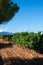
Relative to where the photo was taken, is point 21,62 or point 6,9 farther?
point 21,62

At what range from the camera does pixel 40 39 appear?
19875mm

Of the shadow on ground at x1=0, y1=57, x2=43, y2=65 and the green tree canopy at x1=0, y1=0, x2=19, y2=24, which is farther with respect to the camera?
the shadow on ground at x1=0, y1=57, x2=43, y2=65

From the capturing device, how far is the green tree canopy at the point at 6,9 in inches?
408

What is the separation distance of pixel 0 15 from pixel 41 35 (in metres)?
10.2

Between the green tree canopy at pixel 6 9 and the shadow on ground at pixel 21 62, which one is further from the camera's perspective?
the shadow on ground at pixel 21 62

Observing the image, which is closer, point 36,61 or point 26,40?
point 36,61

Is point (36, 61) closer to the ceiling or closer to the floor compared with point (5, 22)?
closer to the floor

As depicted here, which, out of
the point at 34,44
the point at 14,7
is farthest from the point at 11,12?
the point at 34,44

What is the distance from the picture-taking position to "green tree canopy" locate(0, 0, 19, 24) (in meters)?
10.4

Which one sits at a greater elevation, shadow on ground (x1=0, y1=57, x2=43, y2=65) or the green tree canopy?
the green tree canopy

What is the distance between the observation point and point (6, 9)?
10.8 m

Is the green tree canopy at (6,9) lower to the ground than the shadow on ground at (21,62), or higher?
higher

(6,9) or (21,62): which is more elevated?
(6,9)

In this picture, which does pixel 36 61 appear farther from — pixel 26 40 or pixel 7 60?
pixel 26 40
